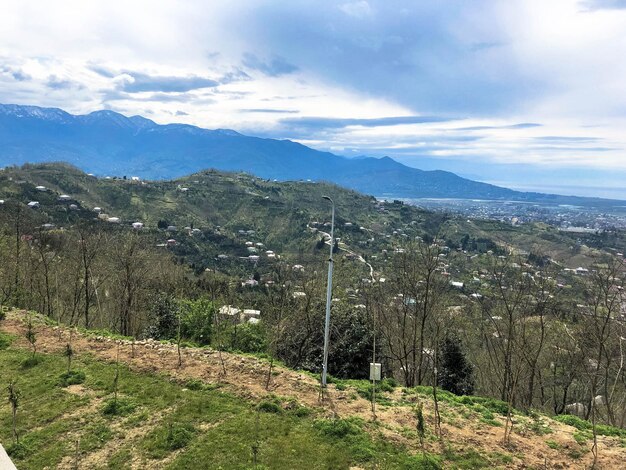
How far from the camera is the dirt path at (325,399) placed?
916 centimetres

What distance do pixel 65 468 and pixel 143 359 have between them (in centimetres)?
559

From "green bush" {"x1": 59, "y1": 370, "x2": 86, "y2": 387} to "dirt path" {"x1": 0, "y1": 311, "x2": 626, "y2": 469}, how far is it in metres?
1.49

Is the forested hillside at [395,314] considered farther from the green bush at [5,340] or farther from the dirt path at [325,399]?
the green bush at [5,340]

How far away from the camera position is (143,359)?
13.5 m

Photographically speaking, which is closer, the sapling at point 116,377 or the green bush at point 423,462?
the green bush at point 423,462

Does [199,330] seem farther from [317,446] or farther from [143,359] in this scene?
[317,446]

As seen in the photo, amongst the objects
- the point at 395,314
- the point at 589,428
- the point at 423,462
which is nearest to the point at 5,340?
the point at 423,462

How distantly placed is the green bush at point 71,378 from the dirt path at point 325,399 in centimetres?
149

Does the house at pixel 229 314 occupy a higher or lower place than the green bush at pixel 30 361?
lower

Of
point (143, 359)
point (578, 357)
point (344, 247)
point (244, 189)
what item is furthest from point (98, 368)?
point (244, 189)

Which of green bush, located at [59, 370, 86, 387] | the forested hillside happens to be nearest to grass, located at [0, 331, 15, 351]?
the forested hillside

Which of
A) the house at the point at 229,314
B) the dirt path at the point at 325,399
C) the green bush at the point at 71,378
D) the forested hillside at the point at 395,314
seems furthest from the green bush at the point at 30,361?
the house at the point at 229,314

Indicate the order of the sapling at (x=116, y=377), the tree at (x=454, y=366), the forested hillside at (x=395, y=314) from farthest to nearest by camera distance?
the tree at (x=454, y=366)
the forested hillside at (x=395, y=314)
the sapling at (x=116, y=377)

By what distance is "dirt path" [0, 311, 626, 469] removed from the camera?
916cm
